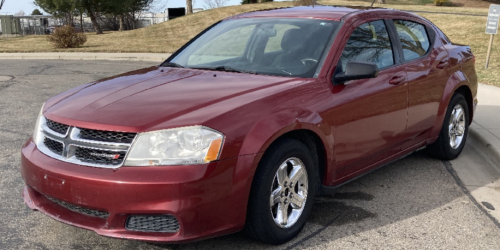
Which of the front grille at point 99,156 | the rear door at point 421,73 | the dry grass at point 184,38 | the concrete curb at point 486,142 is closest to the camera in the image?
the front grille at point 99,156

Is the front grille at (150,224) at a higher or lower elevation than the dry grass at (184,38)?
higher

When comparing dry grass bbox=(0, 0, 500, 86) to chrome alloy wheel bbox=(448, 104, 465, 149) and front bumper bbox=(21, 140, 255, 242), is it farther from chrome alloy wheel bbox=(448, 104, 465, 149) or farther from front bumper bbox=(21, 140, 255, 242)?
front bumper bbox=(21, 140, 255, 242)

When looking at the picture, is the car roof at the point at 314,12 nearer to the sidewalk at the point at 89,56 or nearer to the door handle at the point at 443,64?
the door handle at the point at 443,64

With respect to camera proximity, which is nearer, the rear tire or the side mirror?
the side mirror

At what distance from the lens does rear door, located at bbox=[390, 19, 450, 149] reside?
17.1ft

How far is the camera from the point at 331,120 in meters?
4.13

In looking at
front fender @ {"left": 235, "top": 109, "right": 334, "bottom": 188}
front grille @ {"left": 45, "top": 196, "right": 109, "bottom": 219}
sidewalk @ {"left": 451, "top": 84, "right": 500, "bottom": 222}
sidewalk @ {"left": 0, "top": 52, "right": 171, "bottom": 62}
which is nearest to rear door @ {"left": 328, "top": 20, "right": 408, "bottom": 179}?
front fender @ {"left": 235, "top": 109, "right": 334, "bottom": 188}

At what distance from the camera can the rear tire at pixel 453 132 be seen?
5934 millimetres

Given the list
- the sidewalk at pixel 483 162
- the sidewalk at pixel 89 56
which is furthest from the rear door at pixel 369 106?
the sidewalk at pixel 89 56

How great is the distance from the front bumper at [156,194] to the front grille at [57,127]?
20cm

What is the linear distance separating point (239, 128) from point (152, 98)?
70 cm

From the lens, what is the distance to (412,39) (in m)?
5.52

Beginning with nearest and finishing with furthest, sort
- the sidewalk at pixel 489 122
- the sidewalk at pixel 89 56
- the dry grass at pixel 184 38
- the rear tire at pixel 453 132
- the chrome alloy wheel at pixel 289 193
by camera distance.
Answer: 1. the chrome alloy wheel at pixel 289 193
2. the rear tire at pixel 453 132
3. the sidewalk at pixel 489 122
4. the sidewalk at pixel 89 56
5. the dry grass at pixel 184 38

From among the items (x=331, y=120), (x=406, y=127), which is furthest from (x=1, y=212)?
(x=406, y=127)
